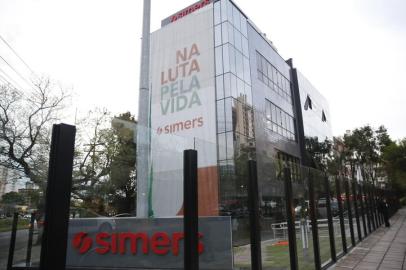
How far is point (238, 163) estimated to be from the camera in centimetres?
557

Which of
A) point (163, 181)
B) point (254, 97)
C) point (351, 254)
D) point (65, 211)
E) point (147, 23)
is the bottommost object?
point (351, 254)

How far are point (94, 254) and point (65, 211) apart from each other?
437cm

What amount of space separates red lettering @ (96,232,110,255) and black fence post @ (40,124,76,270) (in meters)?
4.04

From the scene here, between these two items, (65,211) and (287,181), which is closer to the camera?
(65,211)

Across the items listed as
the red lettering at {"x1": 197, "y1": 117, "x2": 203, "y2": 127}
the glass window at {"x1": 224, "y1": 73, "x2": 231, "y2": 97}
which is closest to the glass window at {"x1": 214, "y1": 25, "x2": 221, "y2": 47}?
the glass window at {"x1": 224, "y1": 73, "x2": 231, "y2": 97}

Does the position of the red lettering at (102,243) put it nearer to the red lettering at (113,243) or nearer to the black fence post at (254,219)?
the red lettering at (113,243)

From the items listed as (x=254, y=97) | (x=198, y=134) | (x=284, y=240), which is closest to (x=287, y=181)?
(x=284, y=240)

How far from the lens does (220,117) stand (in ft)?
76.6

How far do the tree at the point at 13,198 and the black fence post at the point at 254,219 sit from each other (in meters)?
3.36

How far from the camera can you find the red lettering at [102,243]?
6203 mm

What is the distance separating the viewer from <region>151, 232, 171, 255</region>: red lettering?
6.86 meters

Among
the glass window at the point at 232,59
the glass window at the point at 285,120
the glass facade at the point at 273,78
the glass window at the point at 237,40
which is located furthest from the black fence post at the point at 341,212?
the glass window at the point at 285,120

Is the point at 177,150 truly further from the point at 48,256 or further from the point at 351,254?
the point at 351,254

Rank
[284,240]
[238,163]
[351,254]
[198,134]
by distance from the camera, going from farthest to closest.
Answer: [198,134] < [351,254] < [284,240] < [238,163]
